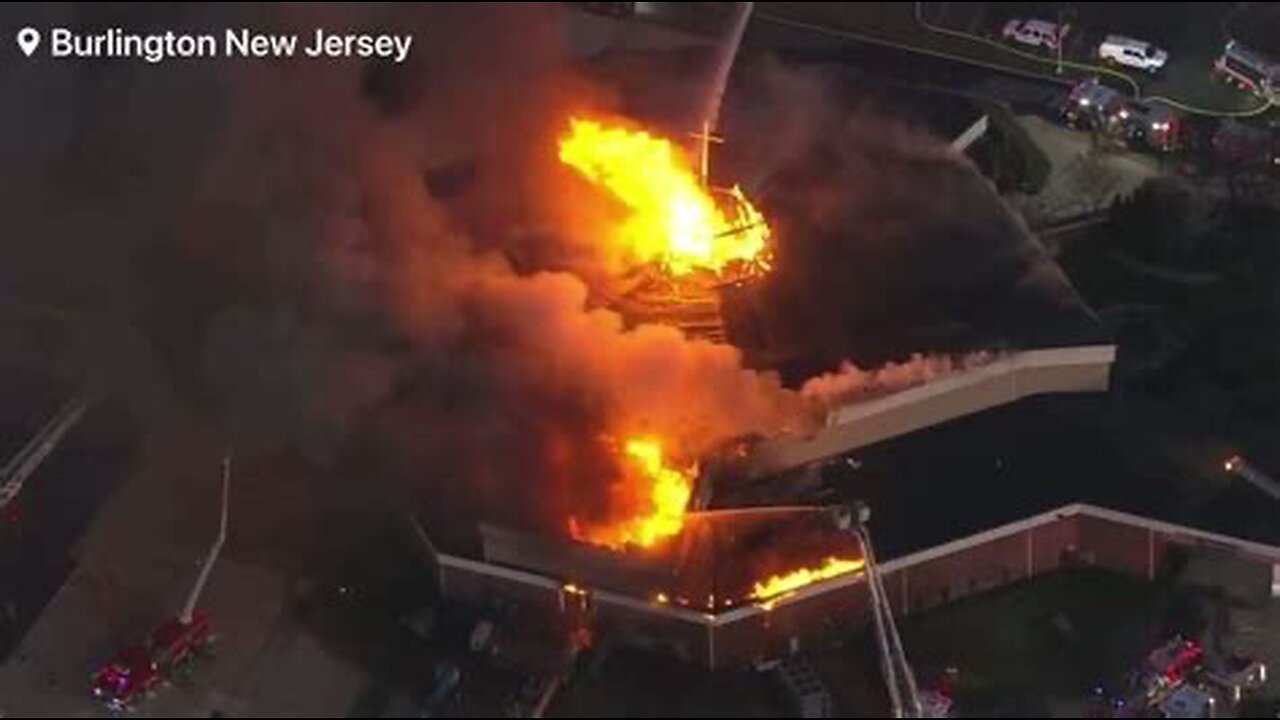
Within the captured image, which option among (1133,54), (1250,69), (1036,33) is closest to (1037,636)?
(1250,69)

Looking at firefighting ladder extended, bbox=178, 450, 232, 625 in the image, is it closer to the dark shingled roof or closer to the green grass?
the dark shingled roof

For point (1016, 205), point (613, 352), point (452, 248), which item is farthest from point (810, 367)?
point (1016, 205)

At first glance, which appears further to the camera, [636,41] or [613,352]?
[636,41]

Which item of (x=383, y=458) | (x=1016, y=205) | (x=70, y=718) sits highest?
(x=1016, y=205)

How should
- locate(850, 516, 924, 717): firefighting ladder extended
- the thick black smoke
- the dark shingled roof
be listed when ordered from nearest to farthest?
locate(850, 516, 924, 717): firefighting ladder extended
the dark shingled roof
the thick black smoke

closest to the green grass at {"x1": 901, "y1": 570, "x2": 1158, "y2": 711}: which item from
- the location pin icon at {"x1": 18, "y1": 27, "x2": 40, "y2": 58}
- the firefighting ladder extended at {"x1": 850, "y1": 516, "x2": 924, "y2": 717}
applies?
the firefighting ladder extended at {"x1": 850, "y1": 516, "x2": 924, "y2": 717}

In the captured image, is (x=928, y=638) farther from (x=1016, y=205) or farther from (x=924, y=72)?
(x=924, y=72)

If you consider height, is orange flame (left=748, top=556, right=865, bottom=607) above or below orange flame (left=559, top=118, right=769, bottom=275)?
below
